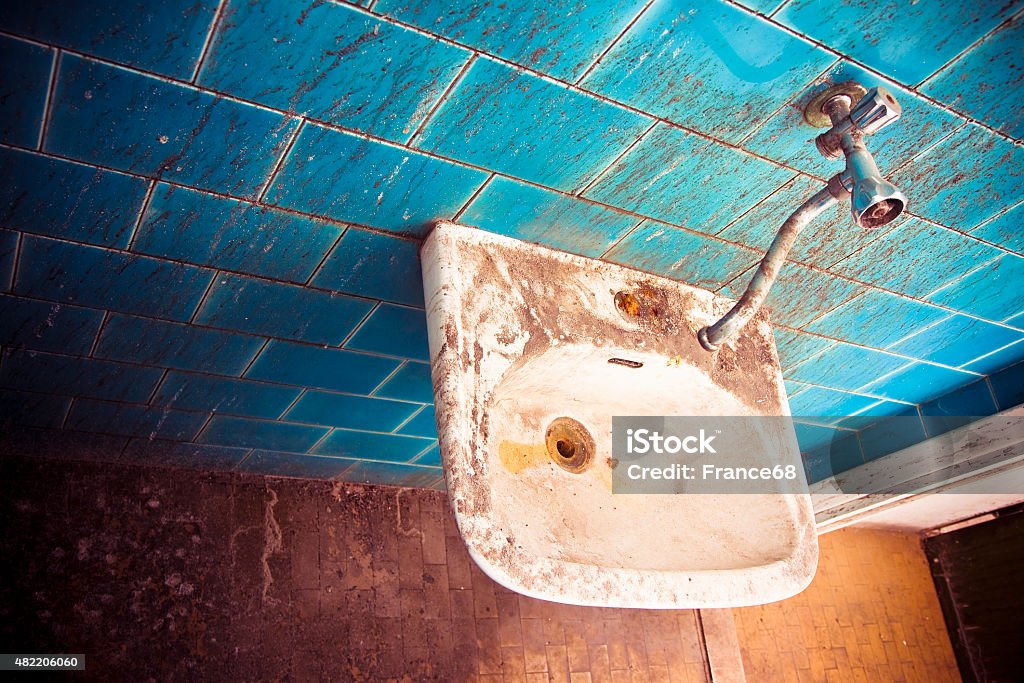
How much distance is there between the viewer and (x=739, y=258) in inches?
92.7

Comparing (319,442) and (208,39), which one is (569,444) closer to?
(208,39)

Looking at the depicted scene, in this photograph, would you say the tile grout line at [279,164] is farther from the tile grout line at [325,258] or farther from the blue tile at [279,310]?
the blue tile at [279,310]

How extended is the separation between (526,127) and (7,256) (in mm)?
1372

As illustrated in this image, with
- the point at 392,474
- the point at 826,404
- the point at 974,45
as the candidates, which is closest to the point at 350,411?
the point at 392,474

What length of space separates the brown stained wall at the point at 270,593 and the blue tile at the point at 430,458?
0.32 metres

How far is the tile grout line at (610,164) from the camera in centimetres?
184

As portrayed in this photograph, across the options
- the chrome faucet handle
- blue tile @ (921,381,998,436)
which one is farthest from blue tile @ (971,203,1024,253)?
blue tile @ (921,381,998,436)

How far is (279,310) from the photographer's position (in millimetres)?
2275

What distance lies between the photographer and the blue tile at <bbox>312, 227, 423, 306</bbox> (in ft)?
6.72

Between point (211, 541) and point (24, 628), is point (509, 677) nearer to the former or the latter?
point (211, 541)

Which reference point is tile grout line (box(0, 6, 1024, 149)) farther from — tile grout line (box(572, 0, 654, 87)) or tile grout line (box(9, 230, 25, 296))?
tile grout line (box(9, 230, 25, 296))

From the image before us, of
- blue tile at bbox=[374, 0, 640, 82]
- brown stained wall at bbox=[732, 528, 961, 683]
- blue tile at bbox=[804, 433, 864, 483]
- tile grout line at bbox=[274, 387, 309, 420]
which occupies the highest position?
blue tile at bbox=[374, 0, 640, 82]

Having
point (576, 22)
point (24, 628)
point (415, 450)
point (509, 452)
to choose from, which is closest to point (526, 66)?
point (576, 22)

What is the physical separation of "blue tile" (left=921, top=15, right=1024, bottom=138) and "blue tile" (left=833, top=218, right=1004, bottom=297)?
41 centimetres
